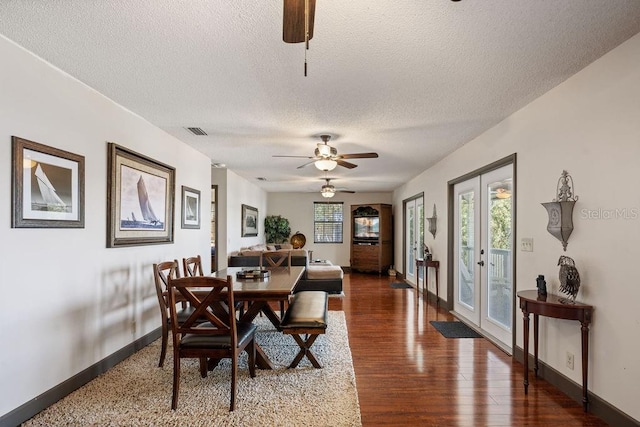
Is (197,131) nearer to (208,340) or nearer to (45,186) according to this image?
(45,186)

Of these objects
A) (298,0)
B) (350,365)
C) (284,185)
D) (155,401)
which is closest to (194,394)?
(155,401)

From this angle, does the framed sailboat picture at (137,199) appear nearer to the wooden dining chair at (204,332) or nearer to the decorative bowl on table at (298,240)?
the wooden dining chair at (204,332)

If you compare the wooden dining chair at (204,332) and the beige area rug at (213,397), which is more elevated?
the wooden dining chair at (204,332)

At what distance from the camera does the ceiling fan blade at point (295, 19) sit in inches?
57.9

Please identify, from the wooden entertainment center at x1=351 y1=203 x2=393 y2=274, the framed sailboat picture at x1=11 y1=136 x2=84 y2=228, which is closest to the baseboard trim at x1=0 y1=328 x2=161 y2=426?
the framed sailboat picture at x1=11 y1=136 x2=84 y2=228

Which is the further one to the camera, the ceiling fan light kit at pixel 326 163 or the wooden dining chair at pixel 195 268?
the ceiling fan light kit at pixel 326 163

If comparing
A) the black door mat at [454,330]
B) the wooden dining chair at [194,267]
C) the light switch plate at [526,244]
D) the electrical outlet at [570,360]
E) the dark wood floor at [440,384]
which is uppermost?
the light switch plate at [526,244]

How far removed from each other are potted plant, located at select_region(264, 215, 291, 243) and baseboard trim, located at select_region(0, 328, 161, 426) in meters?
6.75

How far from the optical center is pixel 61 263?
→ 2688mm

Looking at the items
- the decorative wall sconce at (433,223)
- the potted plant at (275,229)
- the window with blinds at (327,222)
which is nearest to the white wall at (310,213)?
the window with blinds at (327,222)

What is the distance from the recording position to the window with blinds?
436 inches

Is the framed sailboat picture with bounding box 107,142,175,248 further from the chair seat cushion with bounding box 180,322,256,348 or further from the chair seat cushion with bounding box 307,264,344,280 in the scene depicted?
the chair seat cushion with bounding box 307,264,344,280

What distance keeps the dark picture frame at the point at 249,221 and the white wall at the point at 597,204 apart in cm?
588

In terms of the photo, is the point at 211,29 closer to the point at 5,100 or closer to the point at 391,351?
the point at 5,100
